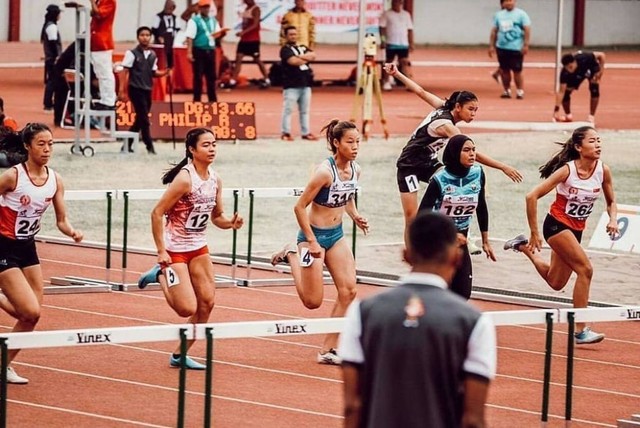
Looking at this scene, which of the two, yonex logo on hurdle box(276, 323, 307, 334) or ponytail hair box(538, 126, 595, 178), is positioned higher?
ponytail hair box(538, 126, 595, 178)

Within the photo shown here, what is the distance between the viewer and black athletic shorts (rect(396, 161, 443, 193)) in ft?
46.4

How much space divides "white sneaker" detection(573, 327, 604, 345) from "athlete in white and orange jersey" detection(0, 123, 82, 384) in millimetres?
4367

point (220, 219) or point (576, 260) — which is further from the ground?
point (220, 219)

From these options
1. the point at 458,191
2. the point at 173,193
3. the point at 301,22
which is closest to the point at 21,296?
the point at 173,193

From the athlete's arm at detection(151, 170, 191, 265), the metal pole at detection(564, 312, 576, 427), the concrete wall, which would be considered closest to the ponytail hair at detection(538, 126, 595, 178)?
the metal pole at detection(564, 312, 576, 427)

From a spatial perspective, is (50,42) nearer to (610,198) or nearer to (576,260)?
(610,198)

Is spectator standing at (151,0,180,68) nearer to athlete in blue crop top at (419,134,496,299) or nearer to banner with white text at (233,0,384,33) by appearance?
banner with white text at (233,0,384,33)

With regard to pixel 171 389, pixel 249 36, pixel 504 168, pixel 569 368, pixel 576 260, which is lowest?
pixel 171 389

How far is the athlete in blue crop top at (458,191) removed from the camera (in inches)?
433

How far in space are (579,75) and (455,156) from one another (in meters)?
18.2

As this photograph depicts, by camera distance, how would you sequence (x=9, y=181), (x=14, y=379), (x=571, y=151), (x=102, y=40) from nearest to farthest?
(x=9, y=181) < (x=14, y=379) < (x=571, y=151) < (x=102, y=40)

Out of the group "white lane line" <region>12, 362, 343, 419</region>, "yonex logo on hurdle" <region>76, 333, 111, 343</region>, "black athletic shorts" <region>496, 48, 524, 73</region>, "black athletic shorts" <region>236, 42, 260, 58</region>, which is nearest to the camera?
"yonex logo on hurdle" <region>76, 333, 111, 343</region>

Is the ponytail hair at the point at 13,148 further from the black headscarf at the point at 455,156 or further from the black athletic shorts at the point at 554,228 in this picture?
the black athletic shorts at the point at 554,228

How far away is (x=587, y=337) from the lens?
40.4ft
